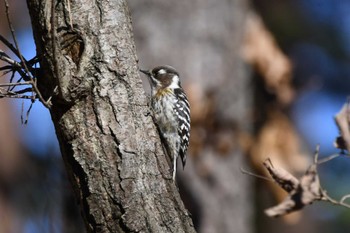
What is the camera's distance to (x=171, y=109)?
7113 millimetres

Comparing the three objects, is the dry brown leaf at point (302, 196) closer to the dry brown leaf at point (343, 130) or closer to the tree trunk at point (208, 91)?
the dry brown leaf at point (343, 130)

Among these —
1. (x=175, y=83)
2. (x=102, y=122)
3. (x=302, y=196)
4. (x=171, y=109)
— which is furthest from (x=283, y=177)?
(x=175, y=83)

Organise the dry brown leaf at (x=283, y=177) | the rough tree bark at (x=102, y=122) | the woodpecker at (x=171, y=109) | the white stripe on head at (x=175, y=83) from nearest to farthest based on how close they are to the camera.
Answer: the dry brown leaf at (x=283, y=177) < the rough tree bark at (x=102, y=122) < the woodpecker at (x=171, y=109) < the white stripe on head at (x=175, y=83)

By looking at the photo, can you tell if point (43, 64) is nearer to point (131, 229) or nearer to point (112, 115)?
point (112, 115)

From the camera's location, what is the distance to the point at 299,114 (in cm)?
1736

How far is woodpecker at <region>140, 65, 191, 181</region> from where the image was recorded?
6953 millimetres

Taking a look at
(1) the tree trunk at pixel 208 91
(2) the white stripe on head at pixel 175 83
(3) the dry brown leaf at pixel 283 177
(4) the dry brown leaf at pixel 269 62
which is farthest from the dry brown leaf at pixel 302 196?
(4) the dry brown leaf at pixel 269 62

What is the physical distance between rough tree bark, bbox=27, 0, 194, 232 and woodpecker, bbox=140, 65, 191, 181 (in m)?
1.85

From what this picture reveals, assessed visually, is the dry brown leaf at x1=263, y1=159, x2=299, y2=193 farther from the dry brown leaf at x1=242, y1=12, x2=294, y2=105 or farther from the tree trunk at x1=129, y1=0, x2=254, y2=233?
the dry brown leaf at x1=242, y1=12, x2=294, y2=105

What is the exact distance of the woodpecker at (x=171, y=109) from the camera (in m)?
6.95

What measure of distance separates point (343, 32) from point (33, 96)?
43.7ft

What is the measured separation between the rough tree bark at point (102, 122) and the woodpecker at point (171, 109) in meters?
1.85

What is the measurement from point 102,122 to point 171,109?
2453 millimetres

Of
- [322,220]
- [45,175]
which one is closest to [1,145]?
[45,175]
